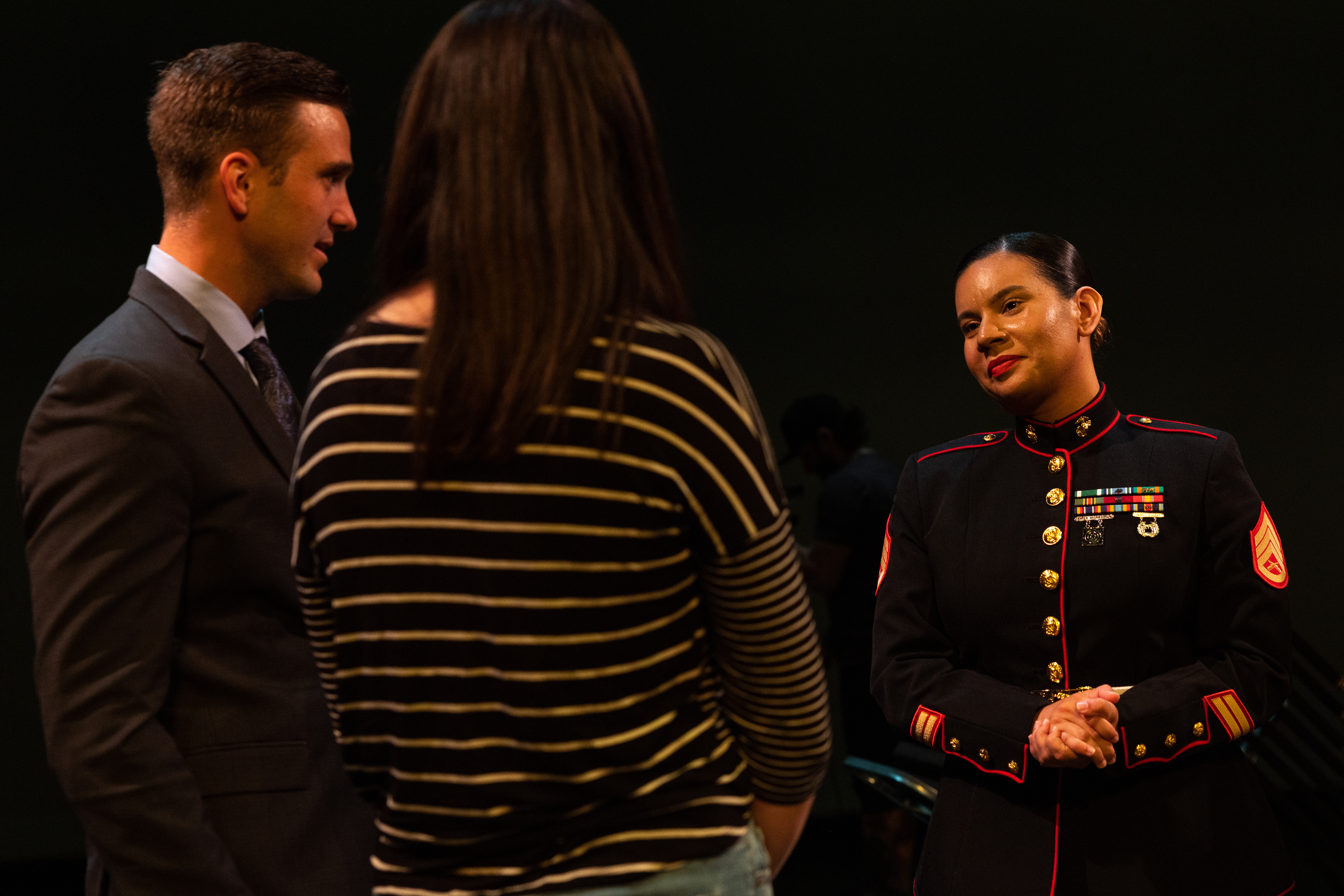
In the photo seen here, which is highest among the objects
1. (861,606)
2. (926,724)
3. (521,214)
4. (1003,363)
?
(521,214)

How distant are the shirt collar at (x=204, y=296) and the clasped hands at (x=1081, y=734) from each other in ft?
3.35

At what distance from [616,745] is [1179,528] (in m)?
0.95

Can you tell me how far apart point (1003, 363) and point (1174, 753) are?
0.53m

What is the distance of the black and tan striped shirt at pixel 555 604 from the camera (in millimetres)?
771

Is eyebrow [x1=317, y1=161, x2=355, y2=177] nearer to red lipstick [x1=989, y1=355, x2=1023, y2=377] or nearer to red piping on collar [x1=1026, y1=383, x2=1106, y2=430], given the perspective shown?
red lipstick [x1=989, y1=355, x2=1023, y2=377]

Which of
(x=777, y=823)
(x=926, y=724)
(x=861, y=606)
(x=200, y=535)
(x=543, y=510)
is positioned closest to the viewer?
(x=543, y=510)

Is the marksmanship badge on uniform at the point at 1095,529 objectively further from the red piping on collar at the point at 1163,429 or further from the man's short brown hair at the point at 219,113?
the man's short brown hair at the point at 219,113

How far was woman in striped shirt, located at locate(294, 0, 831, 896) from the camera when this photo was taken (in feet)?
2.52

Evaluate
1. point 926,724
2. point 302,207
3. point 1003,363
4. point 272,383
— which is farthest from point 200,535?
point 1003,363

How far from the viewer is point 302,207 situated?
1.30 meters

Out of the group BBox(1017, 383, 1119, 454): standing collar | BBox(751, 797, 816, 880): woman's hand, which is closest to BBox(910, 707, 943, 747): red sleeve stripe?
BBox(1017, 383, 1119, 454): standing collar

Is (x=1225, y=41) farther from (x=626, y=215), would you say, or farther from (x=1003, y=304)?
(x=626, y=215)

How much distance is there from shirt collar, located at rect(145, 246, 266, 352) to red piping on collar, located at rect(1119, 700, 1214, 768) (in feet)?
3.64

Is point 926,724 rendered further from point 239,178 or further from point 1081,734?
point 239,178
